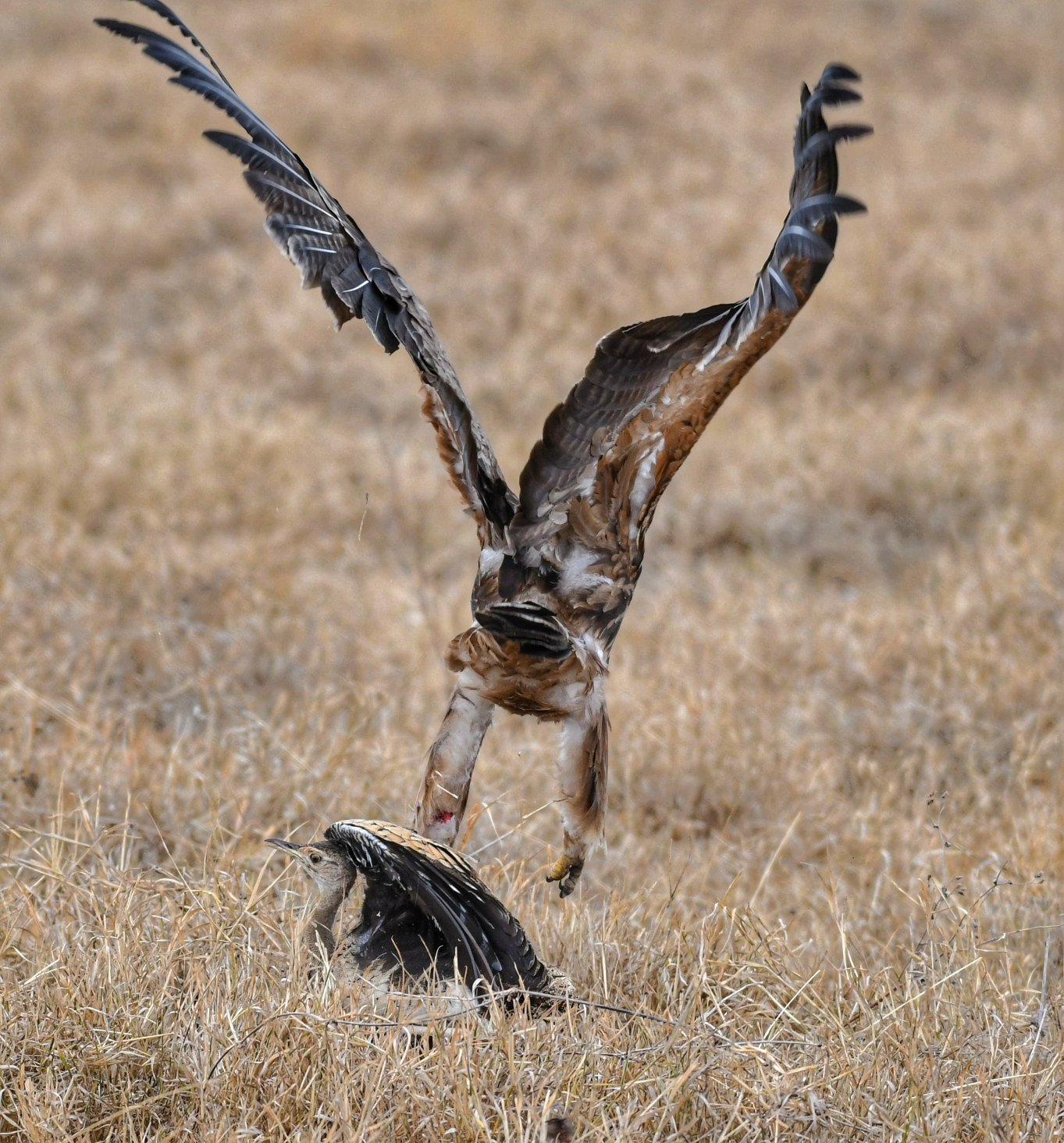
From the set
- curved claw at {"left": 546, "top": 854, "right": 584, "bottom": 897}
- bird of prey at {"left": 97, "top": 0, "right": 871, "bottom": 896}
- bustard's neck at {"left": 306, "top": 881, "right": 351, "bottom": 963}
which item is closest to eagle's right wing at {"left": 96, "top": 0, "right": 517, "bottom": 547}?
bird of prey at {"left": 97, "top": 0, "right": 871, "bottom": 896}

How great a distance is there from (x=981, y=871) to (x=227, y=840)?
1.89 metres

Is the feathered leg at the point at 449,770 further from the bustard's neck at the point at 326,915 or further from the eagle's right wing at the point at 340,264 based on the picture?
the eagle's right wing at the point at 340,264

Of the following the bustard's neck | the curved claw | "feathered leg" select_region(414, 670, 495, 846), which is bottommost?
the bustard's neck

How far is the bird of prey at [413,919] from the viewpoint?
93.9 inches

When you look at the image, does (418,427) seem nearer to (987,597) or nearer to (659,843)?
(987,597)

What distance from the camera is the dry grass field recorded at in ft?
7.84

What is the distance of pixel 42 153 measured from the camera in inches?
391

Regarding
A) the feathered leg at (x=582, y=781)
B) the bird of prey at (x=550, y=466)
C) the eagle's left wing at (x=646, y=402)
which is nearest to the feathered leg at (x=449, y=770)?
the bird of prey at (x=550, y=466)

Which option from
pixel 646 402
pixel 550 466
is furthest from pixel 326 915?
pixel 646 402

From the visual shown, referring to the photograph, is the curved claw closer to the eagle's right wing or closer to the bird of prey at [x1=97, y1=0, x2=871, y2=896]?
the bird of prey at [x1=97, y1=0, x2=871, y2=896]

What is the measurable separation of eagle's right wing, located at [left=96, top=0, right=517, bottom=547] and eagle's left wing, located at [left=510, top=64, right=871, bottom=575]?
0.14 m

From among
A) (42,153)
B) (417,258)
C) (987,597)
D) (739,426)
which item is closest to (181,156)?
(42,153)

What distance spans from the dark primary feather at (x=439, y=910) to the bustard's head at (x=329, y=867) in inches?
1.4

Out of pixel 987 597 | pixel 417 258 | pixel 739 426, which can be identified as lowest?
pixel 987 597
